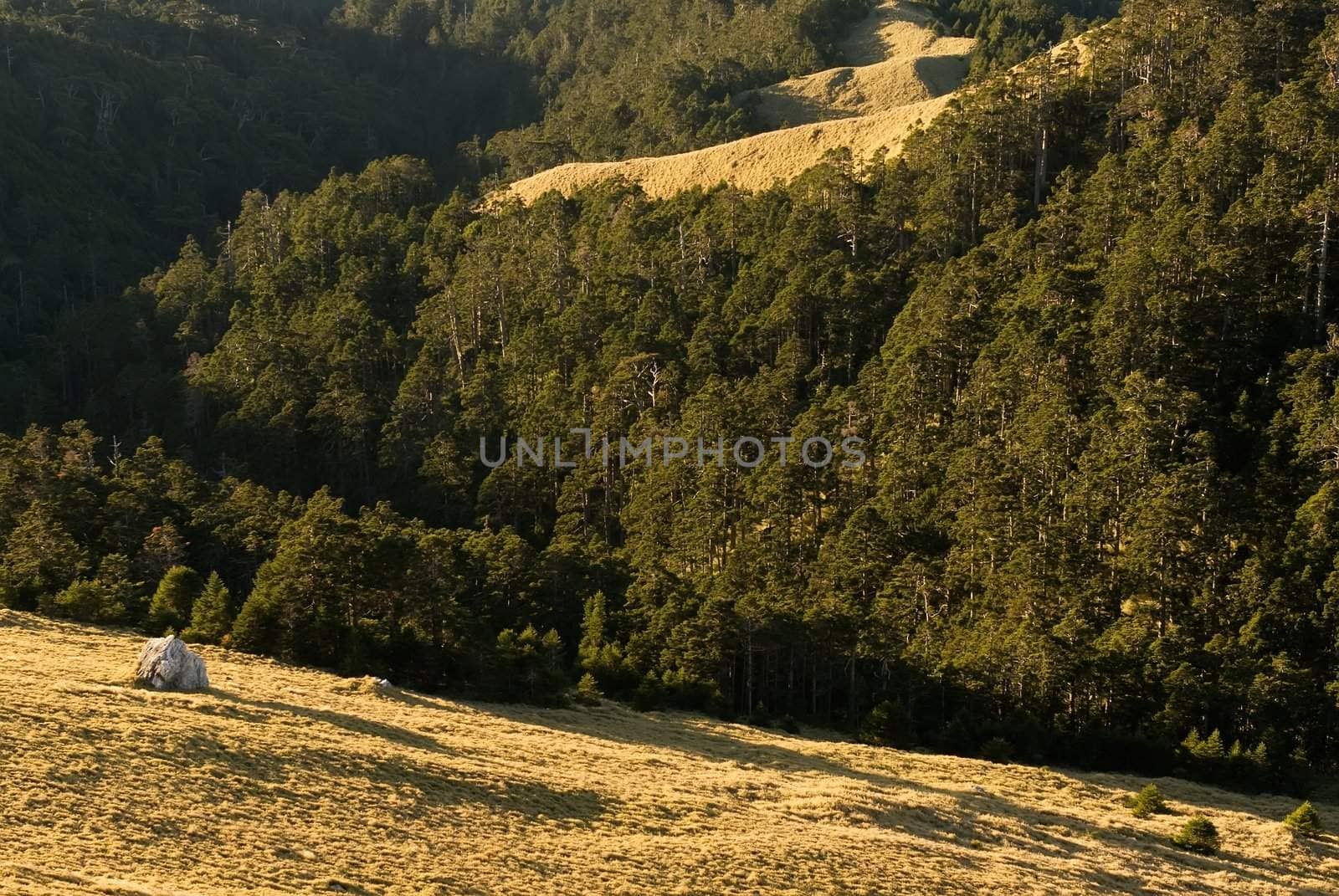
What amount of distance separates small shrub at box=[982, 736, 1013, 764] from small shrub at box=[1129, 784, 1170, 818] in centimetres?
700

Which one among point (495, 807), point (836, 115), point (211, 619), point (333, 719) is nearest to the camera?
point (495, 807)

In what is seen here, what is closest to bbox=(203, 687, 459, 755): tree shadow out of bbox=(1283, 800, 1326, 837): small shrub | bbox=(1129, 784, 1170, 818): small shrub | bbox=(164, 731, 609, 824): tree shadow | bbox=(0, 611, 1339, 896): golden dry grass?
bbox=(0, 611, 1339, 896): golden dry grass

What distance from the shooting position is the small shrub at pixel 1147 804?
157ft

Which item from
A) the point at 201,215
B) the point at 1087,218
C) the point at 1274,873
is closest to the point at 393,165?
the point at 201,215

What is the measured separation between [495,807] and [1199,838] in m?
24.3

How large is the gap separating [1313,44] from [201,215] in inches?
5260

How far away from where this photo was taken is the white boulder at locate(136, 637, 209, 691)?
44.8 metres

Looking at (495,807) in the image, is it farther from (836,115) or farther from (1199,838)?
(836,115)

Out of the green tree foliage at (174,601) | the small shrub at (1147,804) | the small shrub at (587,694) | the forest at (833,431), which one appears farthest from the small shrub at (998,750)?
the green tree foliage at (174,601)

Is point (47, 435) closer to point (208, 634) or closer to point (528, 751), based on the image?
point (208, 634)

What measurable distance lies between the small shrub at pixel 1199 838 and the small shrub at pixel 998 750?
10.9m

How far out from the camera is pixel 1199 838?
44.6 metres

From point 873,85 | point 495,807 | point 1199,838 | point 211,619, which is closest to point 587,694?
point 211,619

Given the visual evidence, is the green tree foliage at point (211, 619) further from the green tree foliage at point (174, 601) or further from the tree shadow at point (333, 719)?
the tree shadow at point (333, 719)
